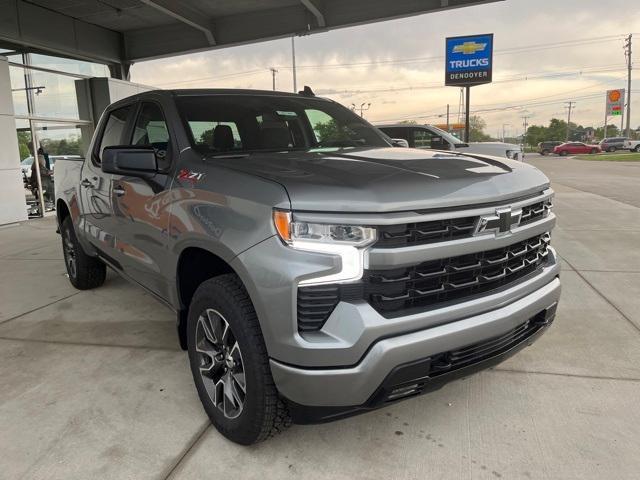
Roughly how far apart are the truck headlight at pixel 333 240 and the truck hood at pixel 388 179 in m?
0.08

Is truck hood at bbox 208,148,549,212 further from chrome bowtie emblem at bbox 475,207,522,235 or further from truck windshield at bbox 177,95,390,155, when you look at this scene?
truck windshield at bbox 177,95,390,155

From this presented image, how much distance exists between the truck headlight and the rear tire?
3.69 metres

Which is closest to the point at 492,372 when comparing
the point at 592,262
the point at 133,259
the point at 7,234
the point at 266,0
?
the point at 133,259

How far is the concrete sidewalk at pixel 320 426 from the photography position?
2475mm

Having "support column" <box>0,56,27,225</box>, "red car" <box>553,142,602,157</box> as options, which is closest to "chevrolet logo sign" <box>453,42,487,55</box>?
"support column" <box>0,56,27,225</box>

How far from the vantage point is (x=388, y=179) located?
2297 millimetres

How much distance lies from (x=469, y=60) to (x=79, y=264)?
16930 millimetres

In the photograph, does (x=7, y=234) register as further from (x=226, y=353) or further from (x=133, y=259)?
(x=226, y=353)

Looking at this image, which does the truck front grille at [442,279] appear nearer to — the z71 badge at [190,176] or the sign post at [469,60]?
the z71 badge at [190,176]

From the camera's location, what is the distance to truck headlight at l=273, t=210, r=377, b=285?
6.88 ft

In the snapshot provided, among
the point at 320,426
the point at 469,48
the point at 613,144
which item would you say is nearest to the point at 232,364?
the point at 320,426

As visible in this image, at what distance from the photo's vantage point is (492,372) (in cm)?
338

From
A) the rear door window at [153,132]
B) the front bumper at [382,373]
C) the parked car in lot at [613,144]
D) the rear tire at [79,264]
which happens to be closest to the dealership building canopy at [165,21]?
the rear tire at [79,264]

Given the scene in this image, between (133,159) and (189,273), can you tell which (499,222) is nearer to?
(189,273)
